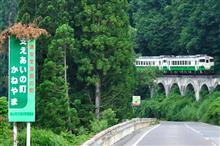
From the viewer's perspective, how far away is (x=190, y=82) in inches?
3009

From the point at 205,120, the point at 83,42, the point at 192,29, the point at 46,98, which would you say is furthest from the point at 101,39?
the point at 192,29

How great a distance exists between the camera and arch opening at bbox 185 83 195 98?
77.3m

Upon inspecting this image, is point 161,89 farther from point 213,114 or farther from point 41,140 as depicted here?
point 41,140

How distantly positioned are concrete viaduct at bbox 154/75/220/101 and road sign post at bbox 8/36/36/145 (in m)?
58.4

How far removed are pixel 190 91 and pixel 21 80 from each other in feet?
219

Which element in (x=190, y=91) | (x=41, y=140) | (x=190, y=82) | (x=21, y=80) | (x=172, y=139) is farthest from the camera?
(x=190, y=91)

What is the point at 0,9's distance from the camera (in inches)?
2857

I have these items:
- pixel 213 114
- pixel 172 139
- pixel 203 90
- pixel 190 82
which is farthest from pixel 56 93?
pixel 190 82

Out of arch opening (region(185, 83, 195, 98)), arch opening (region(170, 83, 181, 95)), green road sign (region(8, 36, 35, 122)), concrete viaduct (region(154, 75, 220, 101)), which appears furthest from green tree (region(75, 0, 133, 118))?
arch opening (region(170, 83, 181, 95))

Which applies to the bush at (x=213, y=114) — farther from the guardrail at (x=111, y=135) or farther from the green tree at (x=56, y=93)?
the green tree at (x=56, y=93)

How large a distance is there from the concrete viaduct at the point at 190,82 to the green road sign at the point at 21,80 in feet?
192

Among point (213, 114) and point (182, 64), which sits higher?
point (182, 64)

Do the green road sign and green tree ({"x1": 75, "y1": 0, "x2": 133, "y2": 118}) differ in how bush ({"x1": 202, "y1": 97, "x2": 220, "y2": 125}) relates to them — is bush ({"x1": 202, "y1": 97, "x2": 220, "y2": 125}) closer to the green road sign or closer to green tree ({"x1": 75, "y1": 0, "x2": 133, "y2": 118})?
green tree ({"x1": 75, "y1": 0, "x2": 133, "y2": 118})

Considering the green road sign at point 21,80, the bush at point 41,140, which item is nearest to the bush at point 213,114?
the bush at point 41,140
